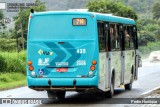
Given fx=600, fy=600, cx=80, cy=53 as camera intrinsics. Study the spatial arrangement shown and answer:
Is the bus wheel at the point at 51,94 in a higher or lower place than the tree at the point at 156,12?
higher

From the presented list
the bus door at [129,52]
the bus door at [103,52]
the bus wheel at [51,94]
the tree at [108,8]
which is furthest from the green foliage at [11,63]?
the tree at [108,8]

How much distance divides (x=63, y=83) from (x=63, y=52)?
99 cm

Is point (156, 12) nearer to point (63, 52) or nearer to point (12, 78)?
point (12, 78)

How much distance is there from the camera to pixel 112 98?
2158cm

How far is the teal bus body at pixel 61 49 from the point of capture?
62.3ft

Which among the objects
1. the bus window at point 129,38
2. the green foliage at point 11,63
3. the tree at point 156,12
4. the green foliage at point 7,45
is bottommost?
the tree at point 156,12

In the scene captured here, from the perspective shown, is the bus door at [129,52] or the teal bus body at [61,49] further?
the bus door at [129,52]

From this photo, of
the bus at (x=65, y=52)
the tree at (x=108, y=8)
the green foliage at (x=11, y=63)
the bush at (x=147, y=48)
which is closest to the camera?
the bus at (x=65, y=52)

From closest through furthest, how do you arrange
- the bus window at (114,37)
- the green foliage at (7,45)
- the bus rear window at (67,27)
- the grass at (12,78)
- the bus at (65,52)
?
the bus at (65,52)
the bus rear window at (67,27)
the bus window at (114,37)
the grass at (12,78)
the green foliage at (7,45)

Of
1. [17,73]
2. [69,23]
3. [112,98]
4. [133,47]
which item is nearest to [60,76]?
[69,23]

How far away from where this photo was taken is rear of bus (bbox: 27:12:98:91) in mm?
19000

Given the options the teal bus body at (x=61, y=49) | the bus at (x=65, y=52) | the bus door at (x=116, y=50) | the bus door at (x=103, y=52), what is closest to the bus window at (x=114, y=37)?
the bus door at (x=116, y=50)

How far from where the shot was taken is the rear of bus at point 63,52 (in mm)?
19000

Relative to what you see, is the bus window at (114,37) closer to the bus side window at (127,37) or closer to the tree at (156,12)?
the bus side window at (127,37)
